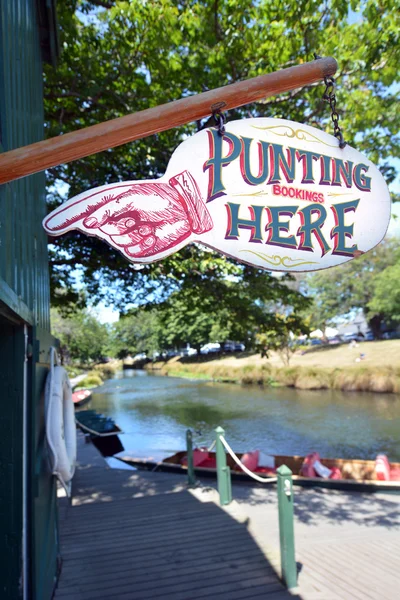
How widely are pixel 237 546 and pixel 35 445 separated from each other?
3.08 m

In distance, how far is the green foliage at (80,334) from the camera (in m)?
47.4

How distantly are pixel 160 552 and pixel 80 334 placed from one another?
48945 millimetres

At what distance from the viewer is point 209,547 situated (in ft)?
16.8

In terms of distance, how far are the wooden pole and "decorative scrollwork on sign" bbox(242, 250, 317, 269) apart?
68 centimetres

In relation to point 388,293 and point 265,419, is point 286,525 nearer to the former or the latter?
point 265,419

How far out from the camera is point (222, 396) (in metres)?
30.2

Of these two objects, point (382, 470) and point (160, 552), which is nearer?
point (160, 552)

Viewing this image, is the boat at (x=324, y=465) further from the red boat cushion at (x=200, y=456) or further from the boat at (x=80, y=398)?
the boat at (x=80, y=398)

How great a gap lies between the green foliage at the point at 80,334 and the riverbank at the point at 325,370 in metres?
10.8

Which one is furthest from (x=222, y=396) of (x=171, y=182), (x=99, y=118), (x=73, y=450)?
(x=171, y=182)

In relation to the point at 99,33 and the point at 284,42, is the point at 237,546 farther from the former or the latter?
the point at 99,33

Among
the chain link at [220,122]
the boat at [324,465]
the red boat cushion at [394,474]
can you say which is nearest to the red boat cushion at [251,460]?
the boat at [324,465]

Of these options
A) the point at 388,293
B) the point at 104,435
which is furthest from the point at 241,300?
the point at 388,293

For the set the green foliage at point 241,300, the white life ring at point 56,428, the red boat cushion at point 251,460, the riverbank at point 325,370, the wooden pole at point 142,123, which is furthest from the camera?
the riverbank at point 325,370
